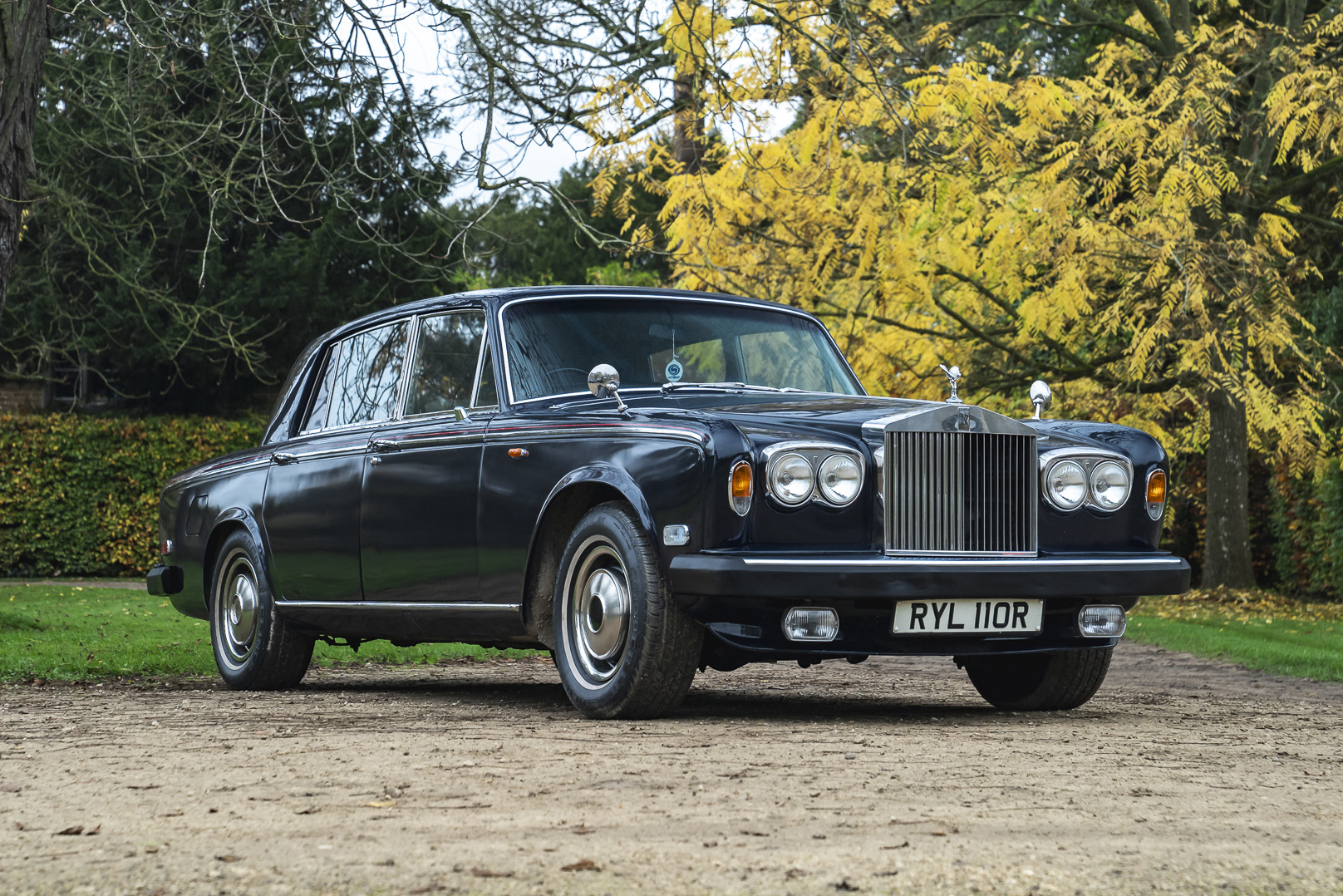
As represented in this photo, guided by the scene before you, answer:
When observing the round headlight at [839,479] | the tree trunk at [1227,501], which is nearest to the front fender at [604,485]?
the round headlight at [839,479]

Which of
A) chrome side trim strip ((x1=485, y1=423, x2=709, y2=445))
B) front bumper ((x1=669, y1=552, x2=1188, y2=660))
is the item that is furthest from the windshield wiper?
front bumper ((x1=669, y1=552, x2=1188, y2=660))

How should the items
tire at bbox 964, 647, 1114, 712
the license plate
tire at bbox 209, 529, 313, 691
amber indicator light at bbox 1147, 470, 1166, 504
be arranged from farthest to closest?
tire at bbox 209, 529, 313, 691 < tire at bbox 964, 647, 1114, 712 < amber indicator light at bbox 1147, 470, 1166, 504 < the license plate

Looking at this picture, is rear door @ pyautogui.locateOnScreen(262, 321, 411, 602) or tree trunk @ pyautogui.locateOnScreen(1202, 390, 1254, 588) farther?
tree trunk @ pyautogui.locateOnScreen(1202, 390, 1254, 588)

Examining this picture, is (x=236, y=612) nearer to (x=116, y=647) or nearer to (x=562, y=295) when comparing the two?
(x=116, y=647)

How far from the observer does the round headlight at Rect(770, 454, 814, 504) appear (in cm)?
627

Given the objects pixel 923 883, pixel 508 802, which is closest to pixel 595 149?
pixel 508 802

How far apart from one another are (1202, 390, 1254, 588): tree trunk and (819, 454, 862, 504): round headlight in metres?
13.9

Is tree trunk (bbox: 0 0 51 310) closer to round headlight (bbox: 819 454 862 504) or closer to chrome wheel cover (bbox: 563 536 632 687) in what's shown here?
chrome wheel cover (bbox: 563 536 632 687)

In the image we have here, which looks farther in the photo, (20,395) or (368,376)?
(20,395)

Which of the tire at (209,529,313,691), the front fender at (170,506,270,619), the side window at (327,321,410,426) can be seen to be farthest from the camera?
the front fender at (170,506,270,619)

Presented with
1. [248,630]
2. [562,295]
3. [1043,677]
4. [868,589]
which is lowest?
[1043,677]

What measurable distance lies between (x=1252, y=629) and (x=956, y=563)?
9511mm

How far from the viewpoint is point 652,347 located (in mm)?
7621

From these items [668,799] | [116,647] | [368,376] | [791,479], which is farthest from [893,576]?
[116,647]
